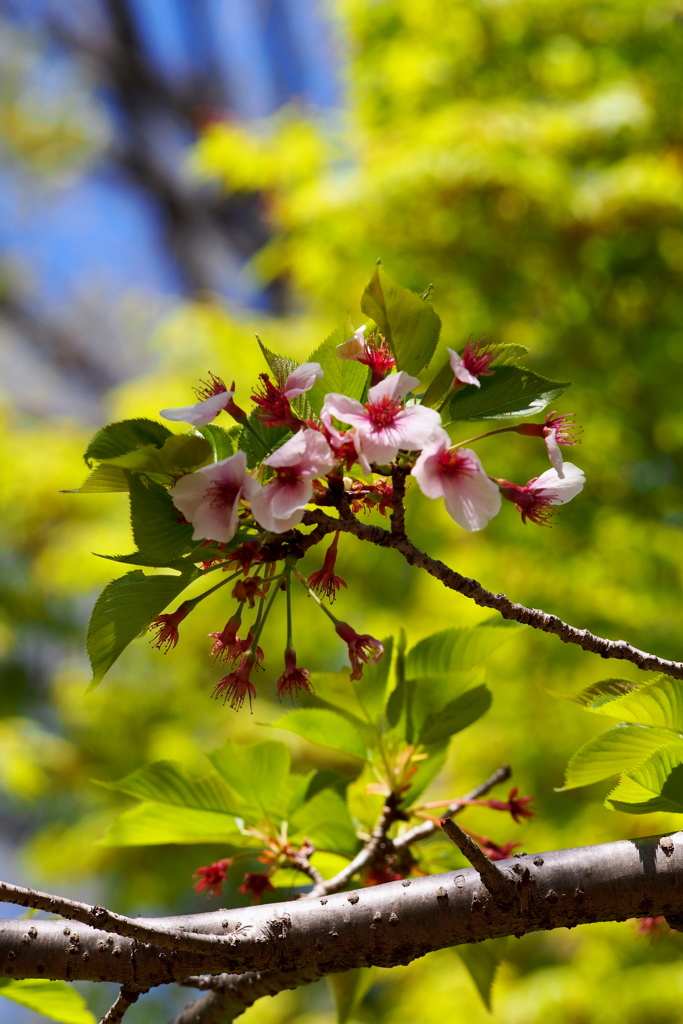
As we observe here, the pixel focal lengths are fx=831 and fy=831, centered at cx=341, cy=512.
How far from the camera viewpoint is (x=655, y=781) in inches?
18.4

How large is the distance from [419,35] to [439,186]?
98 centimetres

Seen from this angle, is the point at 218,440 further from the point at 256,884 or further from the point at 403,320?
the point at 256,884

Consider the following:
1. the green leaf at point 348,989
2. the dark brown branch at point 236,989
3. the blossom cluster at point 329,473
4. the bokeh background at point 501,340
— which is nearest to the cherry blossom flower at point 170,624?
the blossom cluster at point 329,473

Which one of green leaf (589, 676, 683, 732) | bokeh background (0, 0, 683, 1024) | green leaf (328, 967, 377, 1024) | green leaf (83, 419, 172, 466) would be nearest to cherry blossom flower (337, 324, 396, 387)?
green leaf (83, 419, 172, 466)

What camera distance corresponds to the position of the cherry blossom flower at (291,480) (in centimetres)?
38

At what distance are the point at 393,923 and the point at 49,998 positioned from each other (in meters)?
0.25

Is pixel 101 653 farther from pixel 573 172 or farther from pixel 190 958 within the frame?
pixel 573 172

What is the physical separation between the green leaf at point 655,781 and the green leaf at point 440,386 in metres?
0.23

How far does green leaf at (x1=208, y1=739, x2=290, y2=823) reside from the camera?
2.05ft

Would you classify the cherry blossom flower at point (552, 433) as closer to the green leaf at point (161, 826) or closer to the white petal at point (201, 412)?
the white petal at point (201, 412)

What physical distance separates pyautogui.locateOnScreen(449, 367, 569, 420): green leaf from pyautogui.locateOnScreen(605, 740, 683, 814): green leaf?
207 mm

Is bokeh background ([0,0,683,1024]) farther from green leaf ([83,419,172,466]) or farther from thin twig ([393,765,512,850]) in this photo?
green leaf ([83,419,172,466])

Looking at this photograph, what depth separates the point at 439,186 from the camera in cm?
215

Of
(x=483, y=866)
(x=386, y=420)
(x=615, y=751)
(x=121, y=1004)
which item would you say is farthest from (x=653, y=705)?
(x=121, y=1004)
